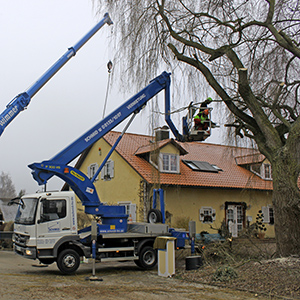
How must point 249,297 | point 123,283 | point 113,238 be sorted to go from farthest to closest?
1. point 113,238
2. point 123,283
3. point 249,297

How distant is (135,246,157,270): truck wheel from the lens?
1401cm

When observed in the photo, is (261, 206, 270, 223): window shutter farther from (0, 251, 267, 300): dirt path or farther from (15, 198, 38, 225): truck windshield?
(15, 198, 38, 225): truck windshield

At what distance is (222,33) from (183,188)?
11484 millimetres

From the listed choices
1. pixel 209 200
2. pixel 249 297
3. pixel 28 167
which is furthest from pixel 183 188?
pixel 249 297

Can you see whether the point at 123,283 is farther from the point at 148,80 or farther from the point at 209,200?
the point at 209,200

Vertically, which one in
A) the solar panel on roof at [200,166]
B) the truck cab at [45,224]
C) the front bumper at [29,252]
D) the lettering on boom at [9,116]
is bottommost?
the front bumper at [29,252]

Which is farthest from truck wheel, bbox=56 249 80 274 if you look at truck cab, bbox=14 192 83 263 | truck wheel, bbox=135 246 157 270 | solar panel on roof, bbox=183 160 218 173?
solar panel on roof, bbox=183 160 218 173

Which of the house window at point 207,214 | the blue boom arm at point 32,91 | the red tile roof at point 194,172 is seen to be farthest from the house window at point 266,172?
the blue boom arm at point 32,91

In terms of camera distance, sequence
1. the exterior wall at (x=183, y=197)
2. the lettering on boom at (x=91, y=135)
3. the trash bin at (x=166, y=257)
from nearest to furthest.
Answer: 1. the trash bin at (x=166, y=257)
2. the lettering on boom at (x=91, y=135)
3. the exterior wall at (x=183, y=197)

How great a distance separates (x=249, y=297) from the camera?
30.0ft

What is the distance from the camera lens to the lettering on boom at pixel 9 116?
12361 millimetres

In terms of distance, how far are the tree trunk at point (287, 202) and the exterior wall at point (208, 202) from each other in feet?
35.4

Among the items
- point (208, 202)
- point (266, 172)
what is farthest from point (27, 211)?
point (266, 172)

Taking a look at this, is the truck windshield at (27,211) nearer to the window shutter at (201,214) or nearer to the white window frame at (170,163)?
the white window frame at (170,163)
